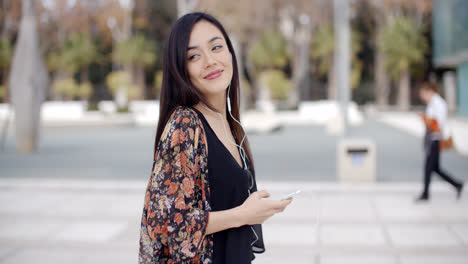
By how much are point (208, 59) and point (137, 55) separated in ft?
A: 130

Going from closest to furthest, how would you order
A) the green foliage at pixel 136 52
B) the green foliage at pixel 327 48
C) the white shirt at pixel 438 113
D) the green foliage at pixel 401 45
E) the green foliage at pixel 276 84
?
A: the white shirt at pixel 438 113 < the green foliage at pixel 276 84 < the green foliage at pixel 401 45 < the green foliage at pixel 327 48 < the green foliage at pixel 136 52

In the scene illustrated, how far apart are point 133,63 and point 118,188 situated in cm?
3540

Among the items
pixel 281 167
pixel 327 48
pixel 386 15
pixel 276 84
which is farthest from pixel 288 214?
pixel 386 15

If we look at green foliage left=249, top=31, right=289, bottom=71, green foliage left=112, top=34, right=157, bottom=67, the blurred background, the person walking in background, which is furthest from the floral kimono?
green foliage left=112, top=34, right=157, bottom=67

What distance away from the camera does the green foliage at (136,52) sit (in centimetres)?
3959

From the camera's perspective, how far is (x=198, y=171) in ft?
5.38

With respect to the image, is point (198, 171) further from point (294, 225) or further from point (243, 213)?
point (294, 225)

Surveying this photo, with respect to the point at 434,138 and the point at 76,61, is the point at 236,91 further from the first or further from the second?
the point at 76,61

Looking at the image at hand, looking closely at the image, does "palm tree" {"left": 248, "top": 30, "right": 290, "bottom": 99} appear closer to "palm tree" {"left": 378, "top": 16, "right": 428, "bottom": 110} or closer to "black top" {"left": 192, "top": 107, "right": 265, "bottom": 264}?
"palm tree" {"left": 378, "top": 16, "right": 428, "bottom": 110}

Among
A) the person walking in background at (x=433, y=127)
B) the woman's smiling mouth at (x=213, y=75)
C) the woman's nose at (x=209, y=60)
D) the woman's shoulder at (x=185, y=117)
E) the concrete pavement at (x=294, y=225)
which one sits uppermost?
Answer: the woman's nose at (x=209, y=60)

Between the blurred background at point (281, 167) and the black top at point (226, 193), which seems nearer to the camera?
the black top at point (226, 193)

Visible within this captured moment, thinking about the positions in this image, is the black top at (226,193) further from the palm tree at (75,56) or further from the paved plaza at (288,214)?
the palm tree at (75,56)

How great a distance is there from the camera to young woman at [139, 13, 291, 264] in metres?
1.58

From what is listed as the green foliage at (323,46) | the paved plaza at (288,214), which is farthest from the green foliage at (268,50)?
the paved plaza at (288,214)
